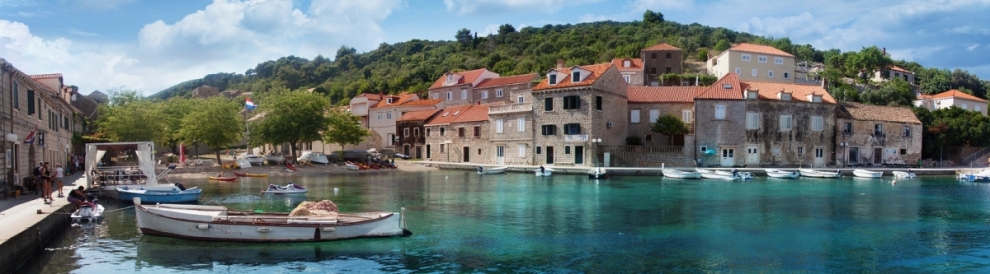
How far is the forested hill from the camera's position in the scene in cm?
9106

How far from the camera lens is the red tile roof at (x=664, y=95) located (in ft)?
165

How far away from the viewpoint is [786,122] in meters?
49.7

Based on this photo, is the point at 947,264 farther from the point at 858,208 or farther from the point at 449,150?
the point at 449,150

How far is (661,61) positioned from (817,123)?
25.5 metres

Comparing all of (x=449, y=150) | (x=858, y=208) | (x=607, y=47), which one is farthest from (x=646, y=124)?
(x=607, y=47)

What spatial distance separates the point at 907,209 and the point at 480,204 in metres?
17.4

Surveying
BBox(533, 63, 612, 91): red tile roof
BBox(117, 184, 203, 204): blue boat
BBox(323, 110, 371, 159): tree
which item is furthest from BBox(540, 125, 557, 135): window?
BBox(117, 184, 203, 204): blue boat

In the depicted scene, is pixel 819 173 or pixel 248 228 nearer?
pixel 248 228

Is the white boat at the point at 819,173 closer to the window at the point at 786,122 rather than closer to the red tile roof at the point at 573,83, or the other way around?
the window at the point at 786,122

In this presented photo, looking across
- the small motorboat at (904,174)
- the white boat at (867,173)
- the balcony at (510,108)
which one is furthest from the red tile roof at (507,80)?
the small motorboat at (904,174)

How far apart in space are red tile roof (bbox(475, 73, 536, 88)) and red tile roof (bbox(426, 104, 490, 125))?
693 centimetres

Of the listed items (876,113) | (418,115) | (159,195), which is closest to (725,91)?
(876,113)

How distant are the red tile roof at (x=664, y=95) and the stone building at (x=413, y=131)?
21.6 metres

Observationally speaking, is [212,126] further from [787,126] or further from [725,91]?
[787,126]
